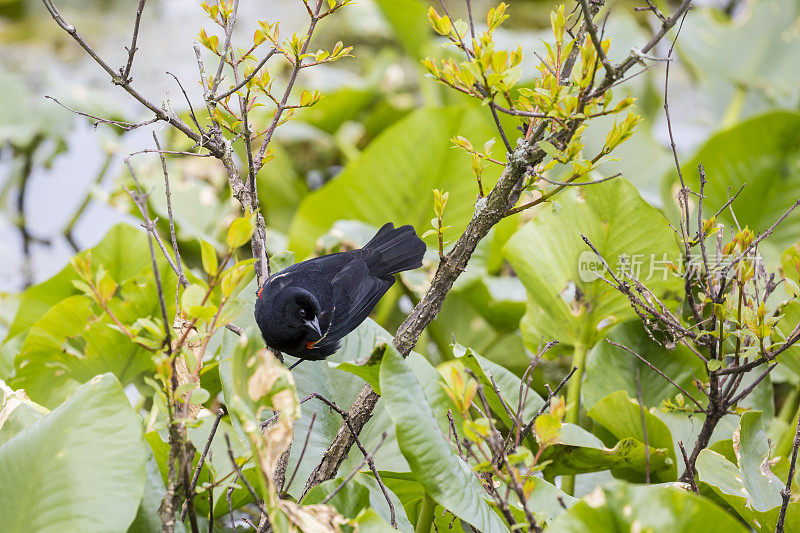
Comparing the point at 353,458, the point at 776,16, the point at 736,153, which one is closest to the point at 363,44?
the point at 776,16

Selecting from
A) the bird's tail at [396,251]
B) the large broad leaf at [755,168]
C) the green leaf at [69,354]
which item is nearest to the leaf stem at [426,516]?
the bird's tail at [396,251]

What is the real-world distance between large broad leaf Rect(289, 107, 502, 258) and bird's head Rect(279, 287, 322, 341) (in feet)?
1.68

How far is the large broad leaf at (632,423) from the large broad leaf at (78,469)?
21.6 inches

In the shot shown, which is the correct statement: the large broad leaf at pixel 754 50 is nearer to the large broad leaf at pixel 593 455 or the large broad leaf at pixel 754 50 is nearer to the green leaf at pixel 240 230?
the large broad leaf at pixel 593 455

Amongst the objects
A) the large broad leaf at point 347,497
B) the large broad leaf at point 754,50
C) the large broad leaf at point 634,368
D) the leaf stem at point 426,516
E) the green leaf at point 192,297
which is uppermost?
the large broad leaf at point 754,50

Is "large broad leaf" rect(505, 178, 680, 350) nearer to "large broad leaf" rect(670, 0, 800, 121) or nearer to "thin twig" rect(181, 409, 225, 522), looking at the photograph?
"thin twig" rect(181, 409, 225, 522)

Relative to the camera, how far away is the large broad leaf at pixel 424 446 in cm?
62

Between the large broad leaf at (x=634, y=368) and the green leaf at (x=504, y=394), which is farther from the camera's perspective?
the large broad leaf at (x=634, y=368)

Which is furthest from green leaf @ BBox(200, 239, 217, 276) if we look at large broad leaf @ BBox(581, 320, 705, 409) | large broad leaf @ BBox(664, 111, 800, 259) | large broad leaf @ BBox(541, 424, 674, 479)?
large broad leaf @ BBox(664, 111, 800, 259)

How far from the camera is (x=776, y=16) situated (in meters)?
1.99

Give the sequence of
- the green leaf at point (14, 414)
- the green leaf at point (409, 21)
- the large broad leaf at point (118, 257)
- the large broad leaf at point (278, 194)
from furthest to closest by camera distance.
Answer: the large broad leaf at point (278, 194), the green leaf at point (409, 21), the large broad leaf at point (118, 257), the green leaf at point (14, 414)

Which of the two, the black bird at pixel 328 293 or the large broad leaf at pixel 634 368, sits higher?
the black bird at pixel 328 293

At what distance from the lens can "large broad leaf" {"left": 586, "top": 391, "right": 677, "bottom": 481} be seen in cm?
88

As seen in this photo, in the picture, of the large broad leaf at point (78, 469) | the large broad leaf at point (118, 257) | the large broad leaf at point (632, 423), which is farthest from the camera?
the large broad leaf at point (118, 257)
